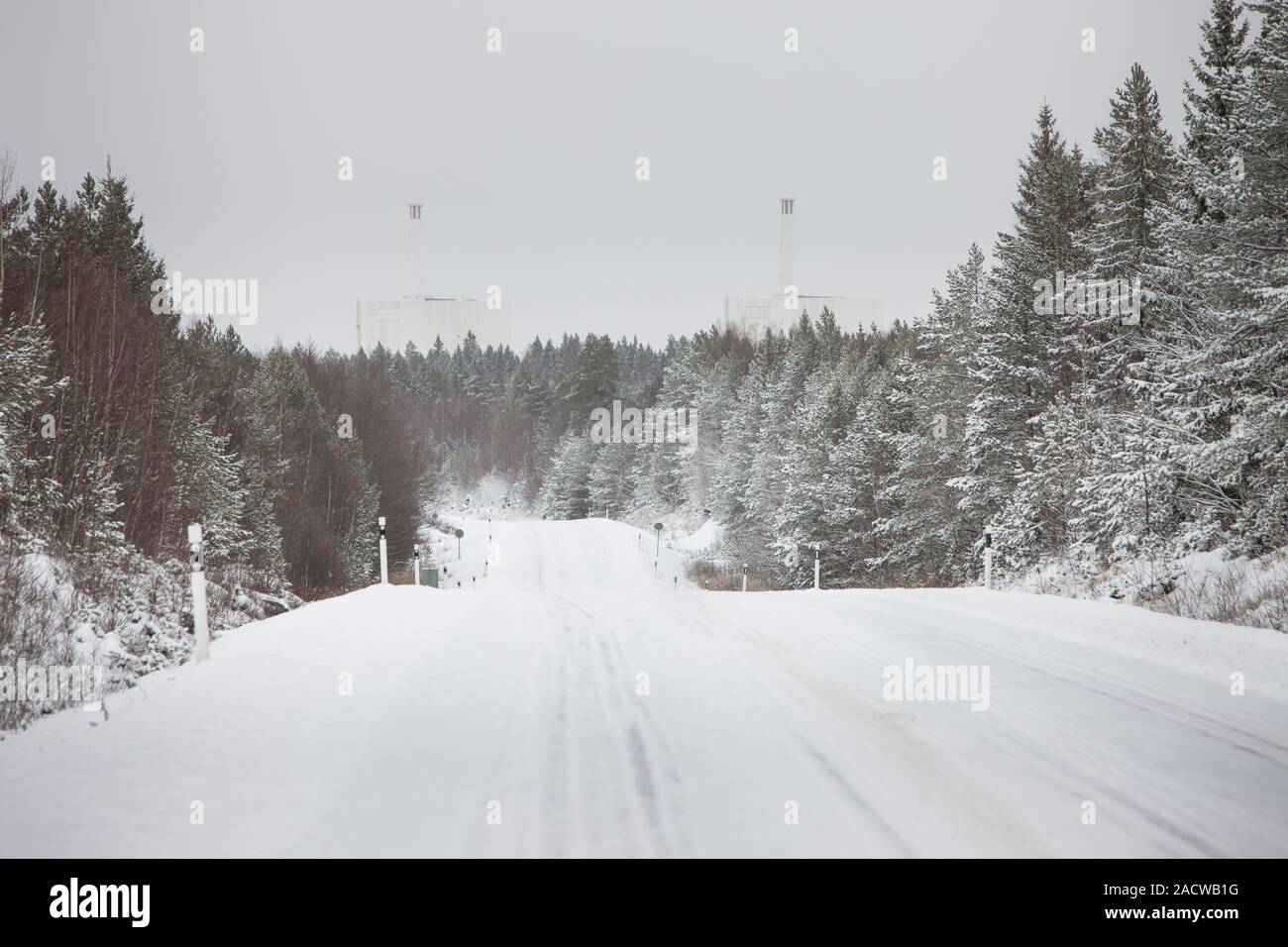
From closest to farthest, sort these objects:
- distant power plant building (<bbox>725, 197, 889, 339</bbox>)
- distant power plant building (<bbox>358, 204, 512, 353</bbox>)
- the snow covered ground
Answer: the snow covered ground, distant power plant building (<bbox>725, 197, 889, 339</bbox>), distant power plant building (<bbox>358, 204, 512, 353</bbox>)

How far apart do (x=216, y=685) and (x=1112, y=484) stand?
16.2 meters

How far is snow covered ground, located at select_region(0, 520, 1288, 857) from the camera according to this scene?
3656 mm

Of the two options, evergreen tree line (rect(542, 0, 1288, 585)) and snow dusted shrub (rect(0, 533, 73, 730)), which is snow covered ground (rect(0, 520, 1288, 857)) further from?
evergreen tree line (rect(542, 0, 1288, 585))

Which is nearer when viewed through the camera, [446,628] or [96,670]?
[96,670]

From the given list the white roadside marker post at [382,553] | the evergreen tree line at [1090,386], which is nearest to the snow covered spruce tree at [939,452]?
the evergreen tree line at [1090,386]

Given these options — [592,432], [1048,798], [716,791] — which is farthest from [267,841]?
[592,432]

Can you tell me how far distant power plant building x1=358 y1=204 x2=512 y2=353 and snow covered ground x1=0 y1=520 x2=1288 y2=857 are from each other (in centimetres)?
10896

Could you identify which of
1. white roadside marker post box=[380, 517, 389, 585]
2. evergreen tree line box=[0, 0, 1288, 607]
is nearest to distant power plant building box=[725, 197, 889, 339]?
evergreen tree line box=[0, 0, 1288, 607]

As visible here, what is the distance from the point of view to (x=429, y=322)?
12950 cm

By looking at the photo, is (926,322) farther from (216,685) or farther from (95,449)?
(216,685)

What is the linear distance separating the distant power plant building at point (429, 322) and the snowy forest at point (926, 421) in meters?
75.6

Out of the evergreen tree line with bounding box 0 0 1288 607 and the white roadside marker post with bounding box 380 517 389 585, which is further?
the evergreen tree line with bounding box 0 0 1288 607

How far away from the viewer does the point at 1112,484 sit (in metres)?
16.2
